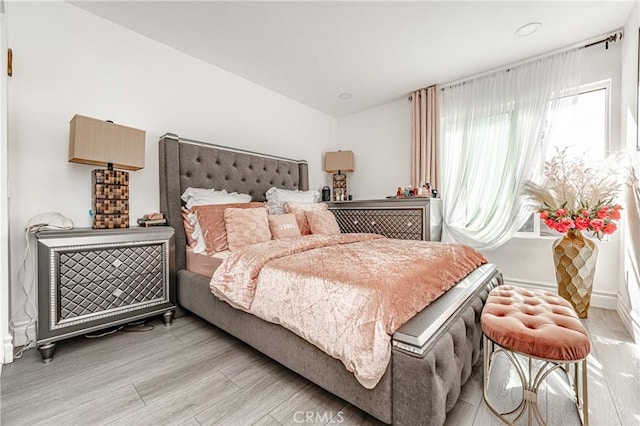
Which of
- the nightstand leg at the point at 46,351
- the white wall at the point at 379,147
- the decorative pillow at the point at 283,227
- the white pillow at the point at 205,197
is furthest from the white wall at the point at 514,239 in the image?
Answer: the nightstand leg at the point at 46,351

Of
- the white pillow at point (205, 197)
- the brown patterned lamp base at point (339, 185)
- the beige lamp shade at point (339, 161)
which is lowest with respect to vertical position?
the white pillow at point (205, 197)

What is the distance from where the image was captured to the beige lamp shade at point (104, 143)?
75.3 inches

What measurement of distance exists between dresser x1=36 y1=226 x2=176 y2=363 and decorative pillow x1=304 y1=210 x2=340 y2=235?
135 centimetres

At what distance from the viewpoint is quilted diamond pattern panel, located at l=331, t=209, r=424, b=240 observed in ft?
10.5

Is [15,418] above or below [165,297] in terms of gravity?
below

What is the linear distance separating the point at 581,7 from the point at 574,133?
1.20 metres

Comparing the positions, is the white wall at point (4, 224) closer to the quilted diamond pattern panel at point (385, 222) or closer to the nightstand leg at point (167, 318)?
the nightstand leg at point (167, 318)

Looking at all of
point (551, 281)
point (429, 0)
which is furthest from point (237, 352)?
point (551, 281)

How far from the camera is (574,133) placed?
2846 millimetres

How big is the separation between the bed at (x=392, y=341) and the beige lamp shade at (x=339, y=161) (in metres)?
2.11

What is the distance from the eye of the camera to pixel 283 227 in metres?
2.65

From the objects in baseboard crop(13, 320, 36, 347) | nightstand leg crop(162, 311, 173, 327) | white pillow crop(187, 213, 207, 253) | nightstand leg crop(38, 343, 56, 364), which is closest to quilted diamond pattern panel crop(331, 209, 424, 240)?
white pillow crop(187, 213, 207, 253)

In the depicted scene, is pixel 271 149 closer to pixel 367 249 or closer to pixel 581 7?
pixel 367 249

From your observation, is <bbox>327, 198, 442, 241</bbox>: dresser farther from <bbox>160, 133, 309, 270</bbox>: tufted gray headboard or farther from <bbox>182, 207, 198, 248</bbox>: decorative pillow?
<bbox>182, 207, 198, 248</bbox>: decorative pillow
